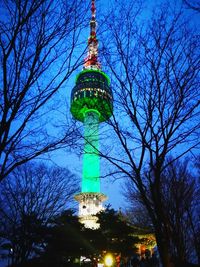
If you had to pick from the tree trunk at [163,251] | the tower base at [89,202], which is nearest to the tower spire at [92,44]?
the tree trunk at [163,251]

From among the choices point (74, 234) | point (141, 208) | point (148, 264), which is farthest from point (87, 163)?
point (148, 264)

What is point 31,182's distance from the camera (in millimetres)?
18375

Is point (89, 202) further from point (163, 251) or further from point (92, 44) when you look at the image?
point (92, 44)

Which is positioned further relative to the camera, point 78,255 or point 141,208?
point 141,208

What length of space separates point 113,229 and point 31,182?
6226 mm

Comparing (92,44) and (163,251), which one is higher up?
(92,44)

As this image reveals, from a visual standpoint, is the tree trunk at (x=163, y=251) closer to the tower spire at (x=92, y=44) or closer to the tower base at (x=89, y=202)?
the tower spire at (x=92, y=44)

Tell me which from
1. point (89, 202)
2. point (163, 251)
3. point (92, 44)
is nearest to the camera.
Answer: point (163, 251)

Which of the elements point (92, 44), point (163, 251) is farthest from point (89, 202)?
point (92, 44)

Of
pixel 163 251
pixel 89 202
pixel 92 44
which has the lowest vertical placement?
pixel 163 251

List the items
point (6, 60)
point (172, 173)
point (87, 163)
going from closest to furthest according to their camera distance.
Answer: point (6, 60), point (172, 173), point (87, 163)

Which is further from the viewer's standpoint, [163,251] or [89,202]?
[89,202]

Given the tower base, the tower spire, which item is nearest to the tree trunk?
the tower spire

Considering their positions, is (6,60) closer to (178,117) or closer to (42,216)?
(178,117)
